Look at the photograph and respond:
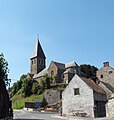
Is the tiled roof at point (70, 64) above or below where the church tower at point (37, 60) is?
below

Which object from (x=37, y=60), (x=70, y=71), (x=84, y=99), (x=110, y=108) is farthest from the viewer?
(x=37, y=60)

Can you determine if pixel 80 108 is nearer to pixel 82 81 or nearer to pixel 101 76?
pixel 82 81

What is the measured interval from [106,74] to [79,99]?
18.2 metres

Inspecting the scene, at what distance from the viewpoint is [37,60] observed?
4377 inches

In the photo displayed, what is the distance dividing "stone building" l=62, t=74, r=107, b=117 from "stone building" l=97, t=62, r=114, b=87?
43.6ft

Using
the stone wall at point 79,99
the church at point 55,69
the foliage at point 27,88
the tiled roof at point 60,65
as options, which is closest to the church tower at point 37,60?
the church at point 55,69

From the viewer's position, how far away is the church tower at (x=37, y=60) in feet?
362

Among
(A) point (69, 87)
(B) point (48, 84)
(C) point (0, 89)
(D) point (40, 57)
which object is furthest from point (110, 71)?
(D) point (40, 57)

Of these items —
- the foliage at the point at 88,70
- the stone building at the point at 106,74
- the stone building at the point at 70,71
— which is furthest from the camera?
the foliage at the point at 88,70

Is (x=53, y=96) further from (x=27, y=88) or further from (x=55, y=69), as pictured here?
(x=55, y=69)

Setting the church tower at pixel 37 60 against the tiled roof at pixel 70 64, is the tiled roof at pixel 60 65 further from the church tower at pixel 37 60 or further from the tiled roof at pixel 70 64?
the church tower at pixel 37 60

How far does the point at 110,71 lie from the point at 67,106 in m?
18.2

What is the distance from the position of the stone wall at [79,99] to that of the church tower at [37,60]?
6374 cm

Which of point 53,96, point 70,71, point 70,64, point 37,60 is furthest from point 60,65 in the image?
point 53,96
